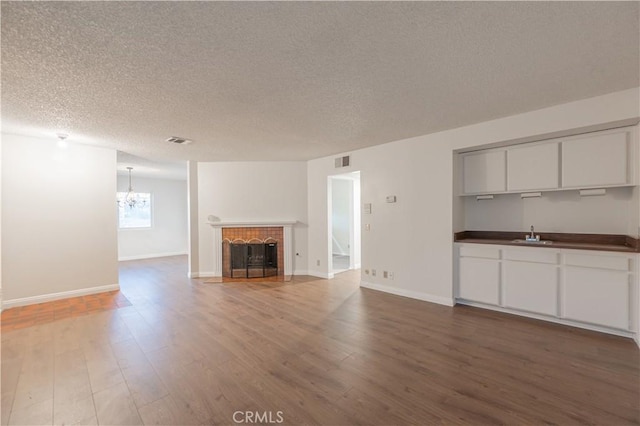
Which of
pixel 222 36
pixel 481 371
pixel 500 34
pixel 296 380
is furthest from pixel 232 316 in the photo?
pixel 500 34

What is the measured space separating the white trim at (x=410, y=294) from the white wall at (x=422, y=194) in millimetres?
14

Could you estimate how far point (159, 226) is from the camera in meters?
9.02

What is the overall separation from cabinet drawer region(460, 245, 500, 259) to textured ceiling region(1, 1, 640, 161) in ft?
5.63

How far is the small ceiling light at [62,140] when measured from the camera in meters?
3.97

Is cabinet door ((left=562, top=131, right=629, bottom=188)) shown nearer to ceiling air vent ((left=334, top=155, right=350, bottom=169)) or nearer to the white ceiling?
ceiling air vent ((left=334, top=155, right=350, bottom=169))

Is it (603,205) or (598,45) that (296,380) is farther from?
(603,205)

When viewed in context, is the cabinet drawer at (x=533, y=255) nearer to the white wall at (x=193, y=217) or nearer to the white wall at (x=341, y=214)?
the white wall at (x=341, y=214)

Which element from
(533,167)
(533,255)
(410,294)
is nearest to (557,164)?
(533,167)

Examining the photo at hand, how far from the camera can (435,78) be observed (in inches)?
94.4

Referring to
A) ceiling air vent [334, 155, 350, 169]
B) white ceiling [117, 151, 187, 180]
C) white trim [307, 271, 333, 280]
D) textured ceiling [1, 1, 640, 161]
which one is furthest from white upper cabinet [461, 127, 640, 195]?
white ceiling [117, 151, 187, 180]

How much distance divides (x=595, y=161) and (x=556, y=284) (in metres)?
1.47

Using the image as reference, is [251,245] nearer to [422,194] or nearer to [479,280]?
[422,194]

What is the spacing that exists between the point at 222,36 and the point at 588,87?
3.35 m

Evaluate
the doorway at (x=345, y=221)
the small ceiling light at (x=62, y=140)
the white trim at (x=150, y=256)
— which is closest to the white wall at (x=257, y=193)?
the doorway at (x=345, y=221)
